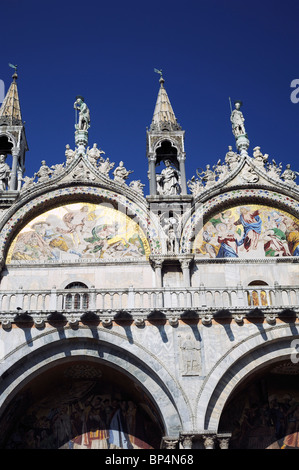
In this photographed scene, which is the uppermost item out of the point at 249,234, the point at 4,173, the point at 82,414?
the point at 4,173

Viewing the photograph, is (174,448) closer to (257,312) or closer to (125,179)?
(257,312)

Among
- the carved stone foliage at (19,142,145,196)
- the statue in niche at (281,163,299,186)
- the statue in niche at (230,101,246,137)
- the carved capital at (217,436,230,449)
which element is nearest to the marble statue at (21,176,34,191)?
the carved stone foliage at (19,142,145,196)

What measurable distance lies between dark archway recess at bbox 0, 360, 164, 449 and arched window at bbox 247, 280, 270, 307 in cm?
338

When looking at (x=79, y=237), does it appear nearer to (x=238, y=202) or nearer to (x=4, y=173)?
(x=4, y=173)

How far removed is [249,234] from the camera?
1656 centimetres

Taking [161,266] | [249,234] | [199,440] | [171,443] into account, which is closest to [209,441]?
[199,440]


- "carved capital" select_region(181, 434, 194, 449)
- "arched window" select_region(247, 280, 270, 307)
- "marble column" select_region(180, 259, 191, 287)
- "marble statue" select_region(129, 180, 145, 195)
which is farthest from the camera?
"marble statue" select_region(129, 180, 145, 195)

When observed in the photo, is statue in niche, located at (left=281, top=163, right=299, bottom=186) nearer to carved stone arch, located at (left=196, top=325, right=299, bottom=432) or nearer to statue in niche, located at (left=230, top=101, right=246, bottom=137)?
statue in niche, located at (left=230, top=101, right=246, bottom=137)

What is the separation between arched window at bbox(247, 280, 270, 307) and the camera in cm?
1306

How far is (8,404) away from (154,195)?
714 cm

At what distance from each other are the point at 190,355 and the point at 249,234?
5.44m

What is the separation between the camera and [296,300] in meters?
13.0
